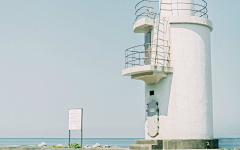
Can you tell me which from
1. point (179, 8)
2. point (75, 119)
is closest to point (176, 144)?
point (179, 8)

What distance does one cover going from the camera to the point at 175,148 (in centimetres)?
1912

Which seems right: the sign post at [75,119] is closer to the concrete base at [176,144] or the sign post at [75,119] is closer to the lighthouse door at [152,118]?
the lighthouse door at [152,118]

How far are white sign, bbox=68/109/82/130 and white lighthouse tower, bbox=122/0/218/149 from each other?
542cm

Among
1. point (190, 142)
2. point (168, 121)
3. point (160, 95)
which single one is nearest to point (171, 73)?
point (160, 95)

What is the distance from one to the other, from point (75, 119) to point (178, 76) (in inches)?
341

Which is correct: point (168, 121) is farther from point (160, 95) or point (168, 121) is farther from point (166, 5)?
point (166, 5)

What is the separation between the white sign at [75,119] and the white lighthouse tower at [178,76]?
5418mm

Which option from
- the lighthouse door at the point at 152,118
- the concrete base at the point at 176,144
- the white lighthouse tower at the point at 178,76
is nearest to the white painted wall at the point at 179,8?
the white lighthouse tower at the point at 178,76

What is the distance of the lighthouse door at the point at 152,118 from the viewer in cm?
2048

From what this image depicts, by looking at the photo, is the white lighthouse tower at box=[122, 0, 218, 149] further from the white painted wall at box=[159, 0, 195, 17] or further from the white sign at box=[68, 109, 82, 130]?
the white sign at box=[68, 109, 82, 130]

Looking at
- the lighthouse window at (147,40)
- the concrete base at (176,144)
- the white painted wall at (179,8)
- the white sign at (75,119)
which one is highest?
the white painted wall at (179,8)

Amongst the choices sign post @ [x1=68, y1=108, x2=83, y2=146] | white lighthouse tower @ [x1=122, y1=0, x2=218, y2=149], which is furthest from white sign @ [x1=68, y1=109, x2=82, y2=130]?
white lighthouse tower @ [x1=122, y1=0, x2=218, y2=149]

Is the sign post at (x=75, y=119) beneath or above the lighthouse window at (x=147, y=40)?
beneath

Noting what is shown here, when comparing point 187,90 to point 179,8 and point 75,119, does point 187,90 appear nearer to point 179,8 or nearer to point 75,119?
point 179,8
